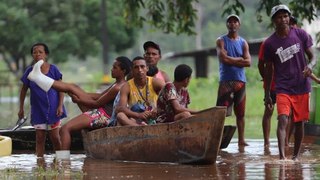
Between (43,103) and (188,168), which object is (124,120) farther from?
(43,103)

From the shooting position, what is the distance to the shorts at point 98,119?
13039 mm

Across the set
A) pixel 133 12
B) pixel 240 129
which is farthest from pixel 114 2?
pixel 240 129

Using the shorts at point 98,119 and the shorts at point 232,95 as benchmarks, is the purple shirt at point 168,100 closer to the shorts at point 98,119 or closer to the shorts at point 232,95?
the shorts at point 98,119

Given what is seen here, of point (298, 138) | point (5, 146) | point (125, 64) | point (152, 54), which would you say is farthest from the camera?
point (152, 54)

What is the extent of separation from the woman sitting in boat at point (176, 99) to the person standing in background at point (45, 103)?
1852mm

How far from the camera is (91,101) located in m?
13.1

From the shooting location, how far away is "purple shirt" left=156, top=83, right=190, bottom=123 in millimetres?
11696

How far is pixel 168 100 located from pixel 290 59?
1.51 m

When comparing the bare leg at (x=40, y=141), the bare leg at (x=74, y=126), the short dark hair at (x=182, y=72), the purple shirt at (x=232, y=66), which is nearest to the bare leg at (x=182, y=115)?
the short dark hair at (x=182, y=72)

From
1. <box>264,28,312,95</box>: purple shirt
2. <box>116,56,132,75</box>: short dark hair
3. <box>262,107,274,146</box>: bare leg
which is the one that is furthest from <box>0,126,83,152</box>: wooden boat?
<box>264,28,312,95</box>: purple shirt

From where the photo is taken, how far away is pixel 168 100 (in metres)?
11.7

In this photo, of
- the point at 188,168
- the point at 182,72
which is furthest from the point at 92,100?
the point at 188,168

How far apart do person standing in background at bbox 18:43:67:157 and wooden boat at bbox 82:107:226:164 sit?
105 cm

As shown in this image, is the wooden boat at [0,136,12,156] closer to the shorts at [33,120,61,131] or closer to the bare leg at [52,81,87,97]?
the shorts at [33,120,61,131]
